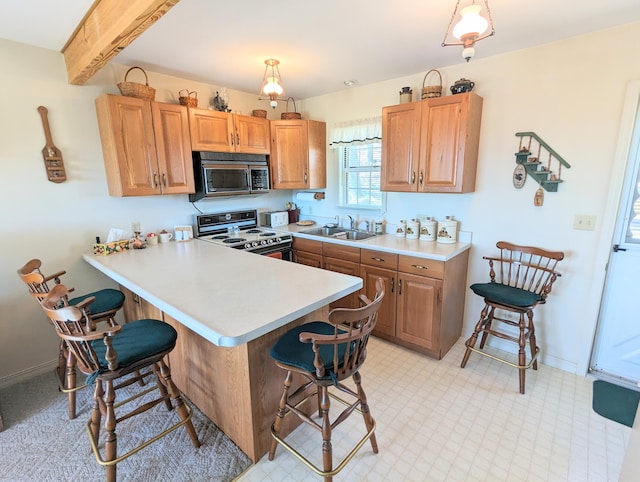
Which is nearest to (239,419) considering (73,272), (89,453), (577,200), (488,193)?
(89,453)

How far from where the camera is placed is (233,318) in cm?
139

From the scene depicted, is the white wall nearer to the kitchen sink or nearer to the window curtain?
the window curtain

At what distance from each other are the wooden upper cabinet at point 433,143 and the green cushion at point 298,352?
1.74 m

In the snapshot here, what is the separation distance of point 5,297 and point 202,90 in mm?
2419

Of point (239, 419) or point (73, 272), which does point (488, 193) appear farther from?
point (73, 272)

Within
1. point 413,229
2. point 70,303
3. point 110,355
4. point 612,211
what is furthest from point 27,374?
point 612,211

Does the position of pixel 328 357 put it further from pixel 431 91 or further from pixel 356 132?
pixel 356 132

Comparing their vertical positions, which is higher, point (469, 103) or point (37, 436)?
point (469, 103)

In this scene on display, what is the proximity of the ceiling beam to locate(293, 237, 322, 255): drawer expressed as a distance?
2155mm

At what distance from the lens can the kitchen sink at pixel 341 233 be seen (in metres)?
3.45

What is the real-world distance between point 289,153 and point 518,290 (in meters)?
2.61

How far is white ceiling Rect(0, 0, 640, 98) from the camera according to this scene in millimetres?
1785

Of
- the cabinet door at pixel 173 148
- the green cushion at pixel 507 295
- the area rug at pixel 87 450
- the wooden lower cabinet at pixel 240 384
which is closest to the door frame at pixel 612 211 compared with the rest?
the green cushion at pixel 507 295

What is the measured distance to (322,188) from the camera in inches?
153
